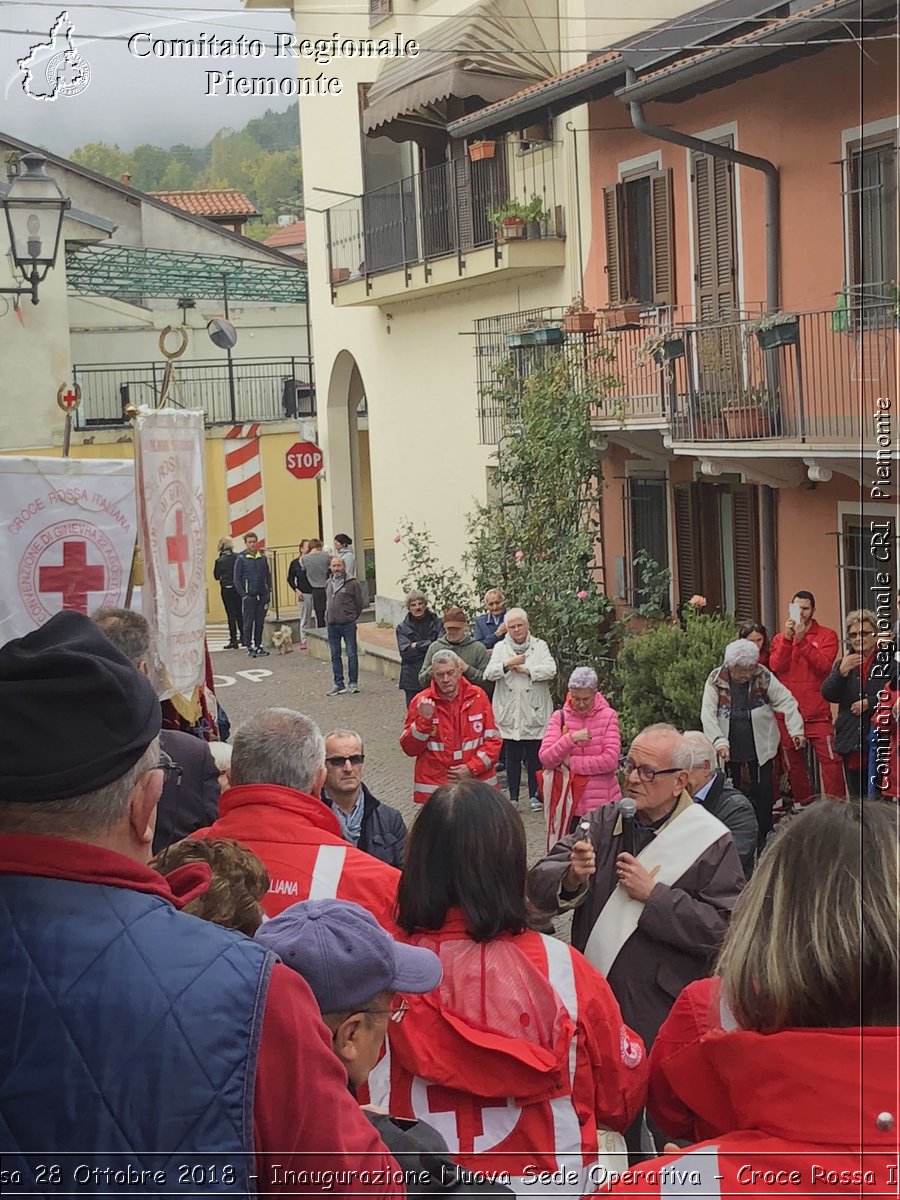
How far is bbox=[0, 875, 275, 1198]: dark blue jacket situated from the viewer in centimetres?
102

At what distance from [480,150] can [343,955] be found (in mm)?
2078

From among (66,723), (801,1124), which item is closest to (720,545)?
(801,1124)

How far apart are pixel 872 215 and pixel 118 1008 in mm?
1706

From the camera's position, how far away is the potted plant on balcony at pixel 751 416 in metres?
3.00

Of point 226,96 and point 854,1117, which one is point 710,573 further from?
point 854,1117

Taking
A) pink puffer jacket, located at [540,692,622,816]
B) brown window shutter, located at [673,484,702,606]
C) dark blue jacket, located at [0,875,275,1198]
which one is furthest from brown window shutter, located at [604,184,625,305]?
dark blue jacket, located at [0,875,275,1198]

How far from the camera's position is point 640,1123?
2258 millimetres

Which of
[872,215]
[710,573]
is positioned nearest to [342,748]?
[710,573]

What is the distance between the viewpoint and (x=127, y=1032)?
1.03 m

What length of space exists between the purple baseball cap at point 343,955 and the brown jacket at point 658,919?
0.98 meters

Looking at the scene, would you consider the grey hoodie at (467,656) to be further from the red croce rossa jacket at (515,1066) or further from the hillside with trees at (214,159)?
the red croce rossa jacket at (515,1066)

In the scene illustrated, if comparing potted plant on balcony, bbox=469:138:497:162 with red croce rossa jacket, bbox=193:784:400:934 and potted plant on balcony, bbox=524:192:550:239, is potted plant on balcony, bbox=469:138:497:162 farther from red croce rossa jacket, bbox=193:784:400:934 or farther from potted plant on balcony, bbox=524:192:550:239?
red croce rossa jacket, bbox=193:784:400:934

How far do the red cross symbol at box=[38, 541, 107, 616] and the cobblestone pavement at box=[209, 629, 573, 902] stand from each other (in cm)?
26

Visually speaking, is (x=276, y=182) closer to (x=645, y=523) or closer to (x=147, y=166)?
(x=147, y=166)
